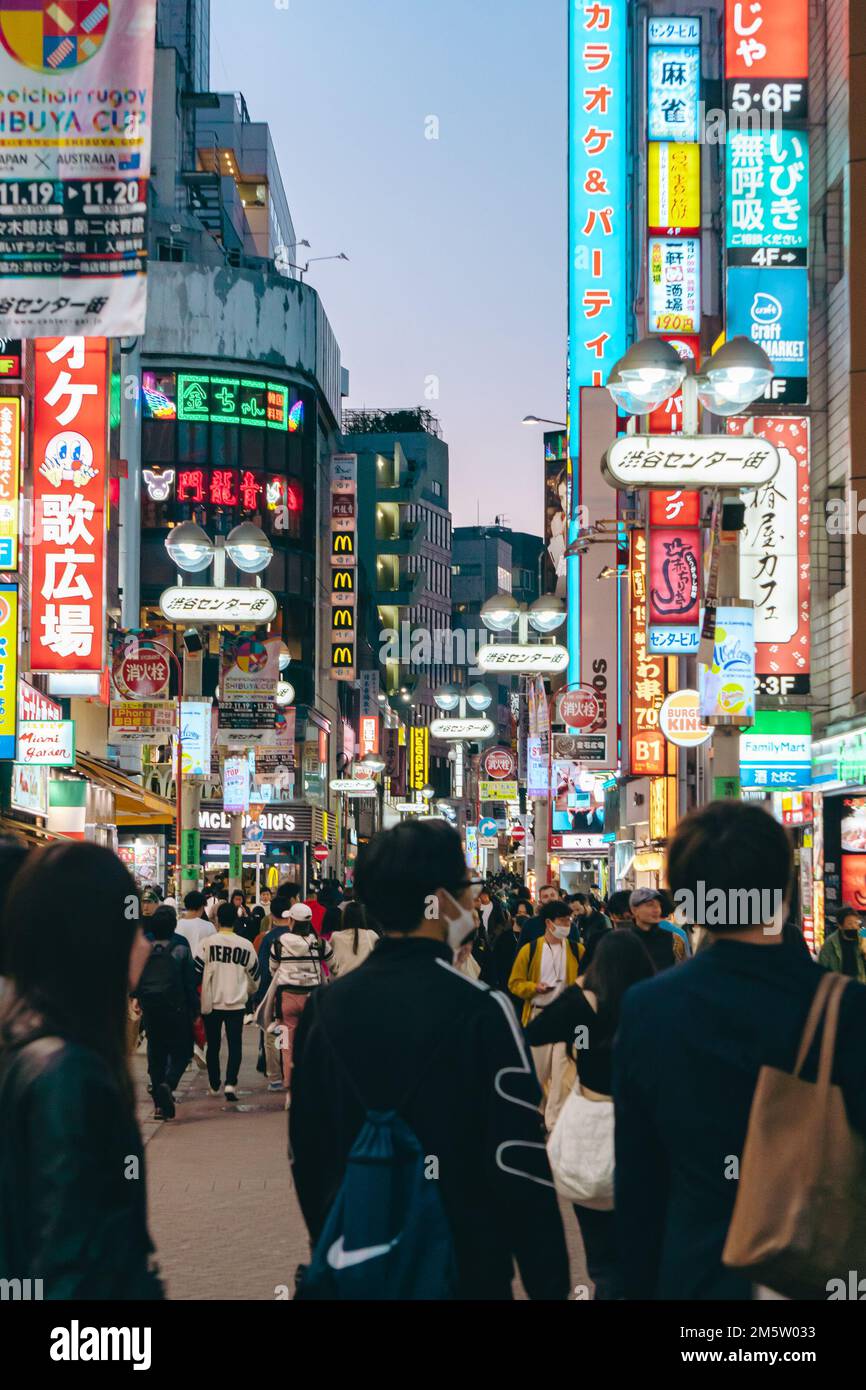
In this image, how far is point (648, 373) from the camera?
13945mm

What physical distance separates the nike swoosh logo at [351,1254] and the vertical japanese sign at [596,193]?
39.0m

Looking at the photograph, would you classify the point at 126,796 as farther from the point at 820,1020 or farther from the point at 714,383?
the point at 820,1020

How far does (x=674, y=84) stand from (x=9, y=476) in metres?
15.4

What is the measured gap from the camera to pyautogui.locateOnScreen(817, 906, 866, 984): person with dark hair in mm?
18203

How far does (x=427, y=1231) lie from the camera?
384 cm

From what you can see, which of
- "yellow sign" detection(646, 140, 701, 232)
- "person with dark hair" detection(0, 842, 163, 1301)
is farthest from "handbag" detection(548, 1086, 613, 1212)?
"yellow sign" detection(646, 140, 701, 232)

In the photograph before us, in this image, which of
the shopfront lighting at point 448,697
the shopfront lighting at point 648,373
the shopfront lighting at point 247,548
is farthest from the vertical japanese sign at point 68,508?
the shopfront lighting at point 448,697

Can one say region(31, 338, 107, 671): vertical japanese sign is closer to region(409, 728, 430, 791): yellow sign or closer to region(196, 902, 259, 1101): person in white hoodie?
region(196, 902, 259, 1101): person in white hoodie

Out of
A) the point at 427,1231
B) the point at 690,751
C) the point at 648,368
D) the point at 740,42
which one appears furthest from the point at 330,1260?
the point at 690,751

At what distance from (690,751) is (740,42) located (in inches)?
690

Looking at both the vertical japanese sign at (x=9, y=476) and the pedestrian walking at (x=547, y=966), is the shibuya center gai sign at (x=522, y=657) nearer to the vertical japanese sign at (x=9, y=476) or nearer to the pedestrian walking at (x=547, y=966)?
the vertical japanese sign at (x=9, y=476)

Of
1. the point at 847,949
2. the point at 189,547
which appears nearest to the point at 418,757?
the point at 189,547

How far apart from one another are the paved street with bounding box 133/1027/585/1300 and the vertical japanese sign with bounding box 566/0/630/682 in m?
27.4
